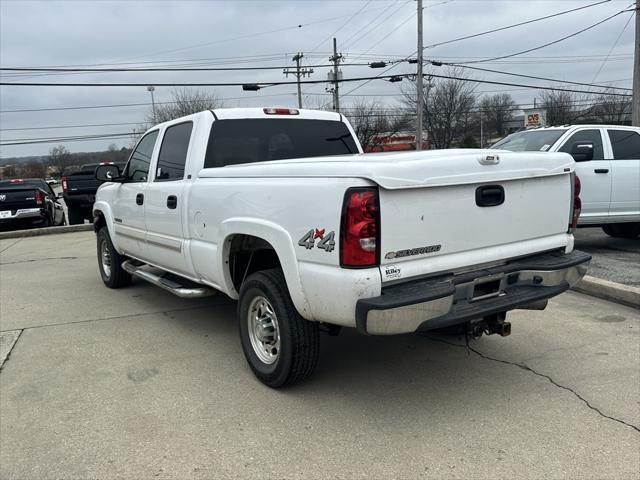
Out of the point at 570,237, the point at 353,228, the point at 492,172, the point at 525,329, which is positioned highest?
the point at 492,172

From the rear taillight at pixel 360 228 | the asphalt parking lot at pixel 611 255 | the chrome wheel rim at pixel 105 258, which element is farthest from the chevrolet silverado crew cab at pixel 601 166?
the chrome wheel rim at pixel 105 258

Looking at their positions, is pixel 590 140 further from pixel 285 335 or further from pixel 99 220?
pixel 99 220

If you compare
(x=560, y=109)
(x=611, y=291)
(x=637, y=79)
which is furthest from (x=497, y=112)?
(x=611, y=291)

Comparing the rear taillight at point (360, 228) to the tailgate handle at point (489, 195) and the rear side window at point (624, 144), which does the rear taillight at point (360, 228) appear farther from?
the rear side window at point (624, 144)

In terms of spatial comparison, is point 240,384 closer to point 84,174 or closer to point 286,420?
point 286,420

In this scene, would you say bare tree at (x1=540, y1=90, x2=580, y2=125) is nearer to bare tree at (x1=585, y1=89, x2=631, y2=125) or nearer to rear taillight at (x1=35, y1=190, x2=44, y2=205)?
bare tree at (x1=585, y1=89, x2=631, y2=125)

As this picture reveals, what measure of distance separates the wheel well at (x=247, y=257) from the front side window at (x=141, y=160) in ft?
5.95

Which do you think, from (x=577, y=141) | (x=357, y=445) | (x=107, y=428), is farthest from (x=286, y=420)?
(x=577, y=141)

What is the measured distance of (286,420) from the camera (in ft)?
11.0

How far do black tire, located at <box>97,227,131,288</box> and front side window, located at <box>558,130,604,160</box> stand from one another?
6518mm

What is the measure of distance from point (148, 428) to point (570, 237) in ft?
10.2

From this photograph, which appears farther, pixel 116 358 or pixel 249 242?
pixel 116 358

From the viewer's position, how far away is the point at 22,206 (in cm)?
1331

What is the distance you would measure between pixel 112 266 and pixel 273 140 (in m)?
3.22
